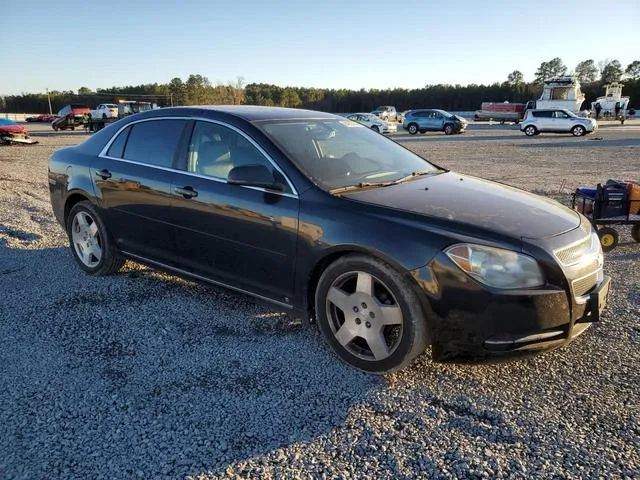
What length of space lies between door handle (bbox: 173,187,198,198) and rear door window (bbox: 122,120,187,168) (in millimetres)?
291

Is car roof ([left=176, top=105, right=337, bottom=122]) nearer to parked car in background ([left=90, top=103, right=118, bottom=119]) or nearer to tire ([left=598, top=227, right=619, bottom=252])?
tire ([left=598, top=227, right=619, bottom=252])

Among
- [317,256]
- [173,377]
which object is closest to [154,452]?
[173,377]

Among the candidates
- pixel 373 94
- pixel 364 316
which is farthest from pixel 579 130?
pixel 373 94

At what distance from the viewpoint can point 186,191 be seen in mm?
4074

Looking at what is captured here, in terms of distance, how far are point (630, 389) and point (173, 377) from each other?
2821 millimetres

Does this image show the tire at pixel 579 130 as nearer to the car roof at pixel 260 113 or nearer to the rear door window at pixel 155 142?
the car roof at pixel 260 113

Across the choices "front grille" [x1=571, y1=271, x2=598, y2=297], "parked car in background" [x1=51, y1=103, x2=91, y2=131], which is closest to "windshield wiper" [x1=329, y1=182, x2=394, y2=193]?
"front grille" [x1=571, y1=271, x2=598, y2=297]

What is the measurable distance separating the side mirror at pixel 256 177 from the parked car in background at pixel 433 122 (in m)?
33.8

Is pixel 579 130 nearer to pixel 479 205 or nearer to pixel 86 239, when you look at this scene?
pixel 479 205

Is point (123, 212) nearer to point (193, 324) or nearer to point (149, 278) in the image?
point (149, 278)

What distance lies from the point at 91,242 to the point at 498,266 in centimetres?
399

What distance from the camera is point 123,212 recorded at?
4672 mm

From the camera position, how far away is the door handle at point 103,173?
4773 mm

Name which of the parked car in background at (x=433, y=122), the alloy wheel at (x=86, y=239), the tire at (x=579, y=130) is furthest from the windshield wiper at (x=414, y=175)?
the parked car in background at (x=433, y=122)
